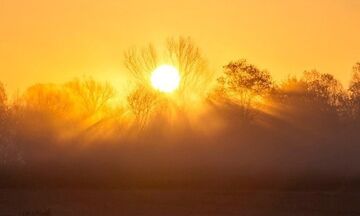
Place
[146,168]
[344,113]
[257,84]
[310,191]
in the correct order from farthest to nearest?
[257,84] → [344,113] → [146,168] → [310,191]

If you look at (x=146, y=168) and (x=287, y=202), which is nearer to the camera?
(x=287, y=202)

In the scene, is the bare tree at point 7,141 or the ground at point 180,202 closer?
the ground at point 180,202

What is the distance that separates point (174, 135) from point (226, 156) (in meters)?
5.94

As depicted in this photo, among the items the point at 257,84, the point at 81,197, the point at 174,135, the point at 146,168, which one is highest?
the point at 257,84

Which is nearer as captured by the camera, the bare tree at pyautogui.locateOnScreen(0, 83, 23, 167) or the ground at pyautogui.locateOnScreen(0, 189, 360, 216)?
the ground at pyautogui.locateOnScreen(0, 189, 360, 216)

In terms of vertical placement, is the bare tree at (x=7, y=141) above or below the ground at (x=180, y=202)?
above

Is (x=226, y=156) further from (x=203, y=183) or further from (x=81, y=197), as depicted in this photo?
(x=81, y=197)

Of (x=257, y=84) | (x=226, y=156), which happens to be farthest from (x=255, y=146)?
(x=257, y=84)

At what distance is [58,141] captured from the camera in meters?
68.9

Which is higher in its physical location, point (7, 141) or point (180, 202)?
point (7, 141)

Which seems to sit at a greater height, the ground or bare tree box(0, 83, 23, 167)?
bare tree box(0, 83, 23, 167)

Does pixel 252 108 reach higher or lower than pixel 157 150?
higher

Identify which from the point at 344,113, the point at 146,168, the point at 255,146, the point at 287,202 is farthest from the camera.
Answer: the point at 344,113

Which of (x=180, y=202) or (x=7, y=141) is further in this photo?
(x=7, y=141)
